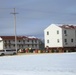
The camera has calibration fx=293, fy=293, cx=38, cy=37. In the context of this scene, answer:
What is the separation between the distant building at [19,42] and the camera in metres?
128

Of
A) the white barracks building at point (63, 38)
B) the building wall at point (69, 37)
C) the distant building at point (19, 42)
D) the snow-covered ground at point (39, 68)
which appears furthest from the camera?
the distant building at point (19, 42)

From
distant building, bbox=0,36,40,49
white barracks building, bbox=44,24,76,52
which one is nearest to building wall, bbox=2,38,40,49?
distant building, bbox=0,36,40,49

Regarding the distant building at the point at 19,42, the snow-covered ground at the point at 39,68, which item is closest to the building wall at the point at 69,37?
the distant building at the point at 19,42

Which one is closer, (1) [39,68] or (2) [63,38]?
(1) [39,68]

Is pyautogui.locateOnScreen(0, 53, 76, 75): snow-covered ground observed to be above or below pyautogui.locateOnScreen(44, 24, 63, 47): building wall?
below

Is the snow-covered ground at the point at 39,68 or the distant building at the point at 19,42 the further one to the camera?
the distant building at the point at 19,42

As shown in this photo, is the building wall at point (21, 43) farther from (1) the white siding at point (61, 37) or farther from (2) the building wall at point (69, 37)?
(2) the building wall at point (69, 37)

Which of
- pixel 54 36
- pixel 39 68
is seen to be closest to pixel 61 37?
pixel 54 36

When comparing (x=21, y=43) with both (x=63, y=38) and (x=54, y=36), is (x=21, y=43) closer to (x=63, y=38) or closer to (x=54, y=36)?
(x=54, y=36)

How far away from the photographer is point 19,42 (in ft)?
430

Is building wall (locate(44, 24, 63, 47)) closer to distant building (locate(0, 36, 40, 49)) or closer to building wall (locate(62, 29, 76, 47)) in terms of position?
building wall (locate(62, 29, 76, 47))

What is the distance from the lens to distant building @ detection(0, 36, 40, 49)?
12786 cm

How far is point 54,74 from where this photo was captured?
17250 mm

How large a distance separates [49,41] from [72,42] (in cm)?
729
